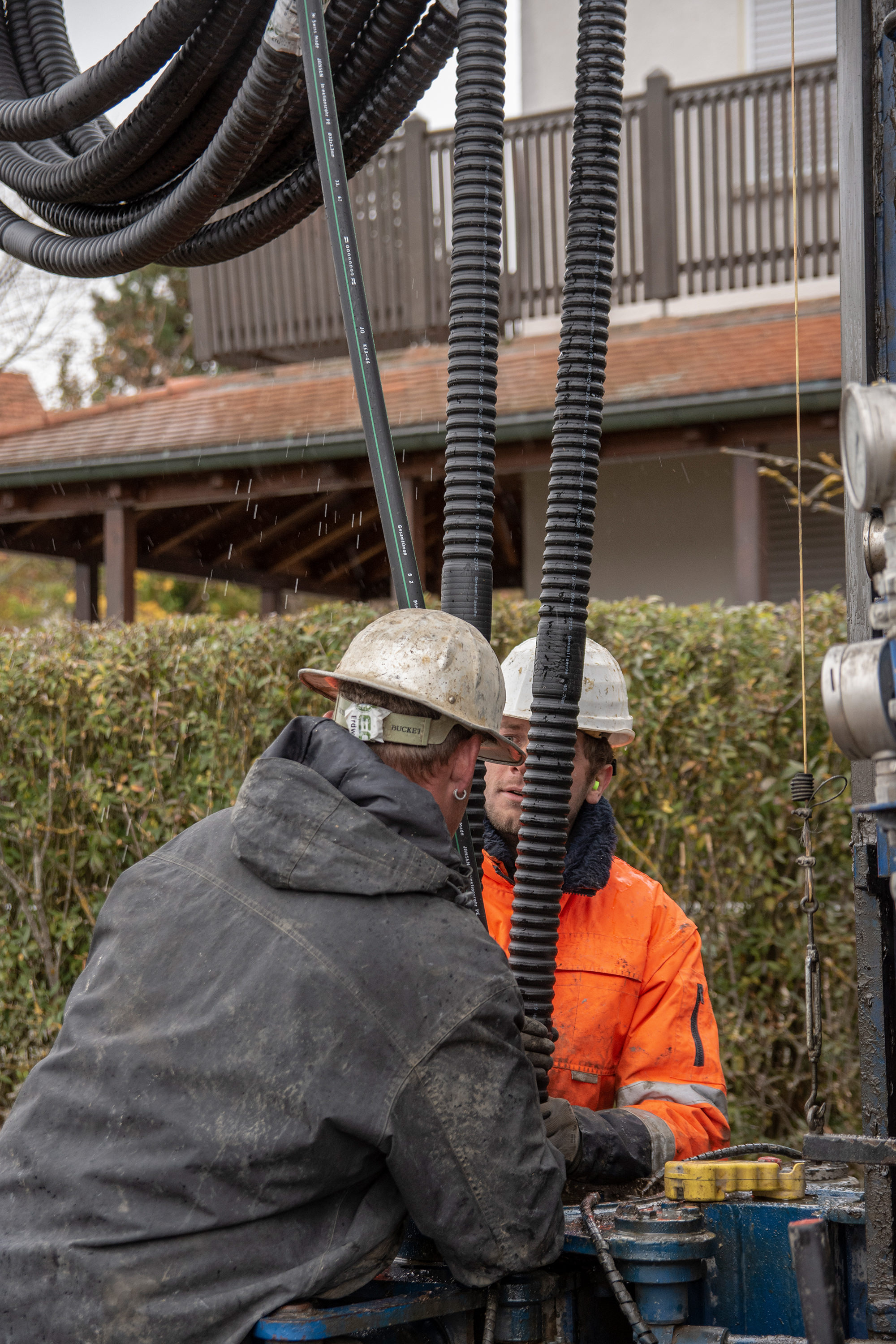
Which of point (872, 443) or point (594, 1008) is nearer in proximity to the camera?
point (872, 443)

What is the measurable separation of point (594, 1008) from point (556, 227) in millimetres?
7966

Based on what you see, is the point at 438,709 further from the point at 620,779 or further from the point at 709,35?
the point at 709,35

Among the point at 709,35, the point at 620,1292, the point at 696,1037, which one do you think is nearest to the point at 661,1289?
the point at 620,1292

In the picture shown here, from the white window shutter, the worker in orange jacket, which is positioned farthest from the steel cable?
the white window shutter

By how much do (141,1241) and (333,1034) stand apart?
438mm

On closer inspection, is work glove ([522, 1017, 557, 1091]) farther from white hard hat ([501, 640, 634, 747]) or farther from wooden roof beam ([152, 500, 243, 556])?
wooden roof beam ([152, 500, 243, 556])

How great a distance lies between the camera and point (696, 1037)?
323 centimetres

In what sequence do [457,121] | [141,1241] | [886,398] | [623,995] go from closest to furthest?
[886,398]
[141,1241]
[457,121]
[623,995]

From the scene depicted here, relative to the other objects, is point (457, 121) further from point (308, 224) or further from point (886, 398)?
point (308, 224)

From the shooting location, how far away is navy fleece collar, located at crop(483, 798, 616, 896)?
133 inches

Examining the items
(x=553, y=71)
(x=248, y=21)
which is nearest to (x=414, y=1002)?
(x=248, y=21)

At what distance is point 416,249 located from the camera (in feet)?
34.3

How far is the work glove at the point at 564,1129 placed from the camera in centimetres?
258

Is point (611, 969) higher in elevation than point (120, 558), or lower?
lower
